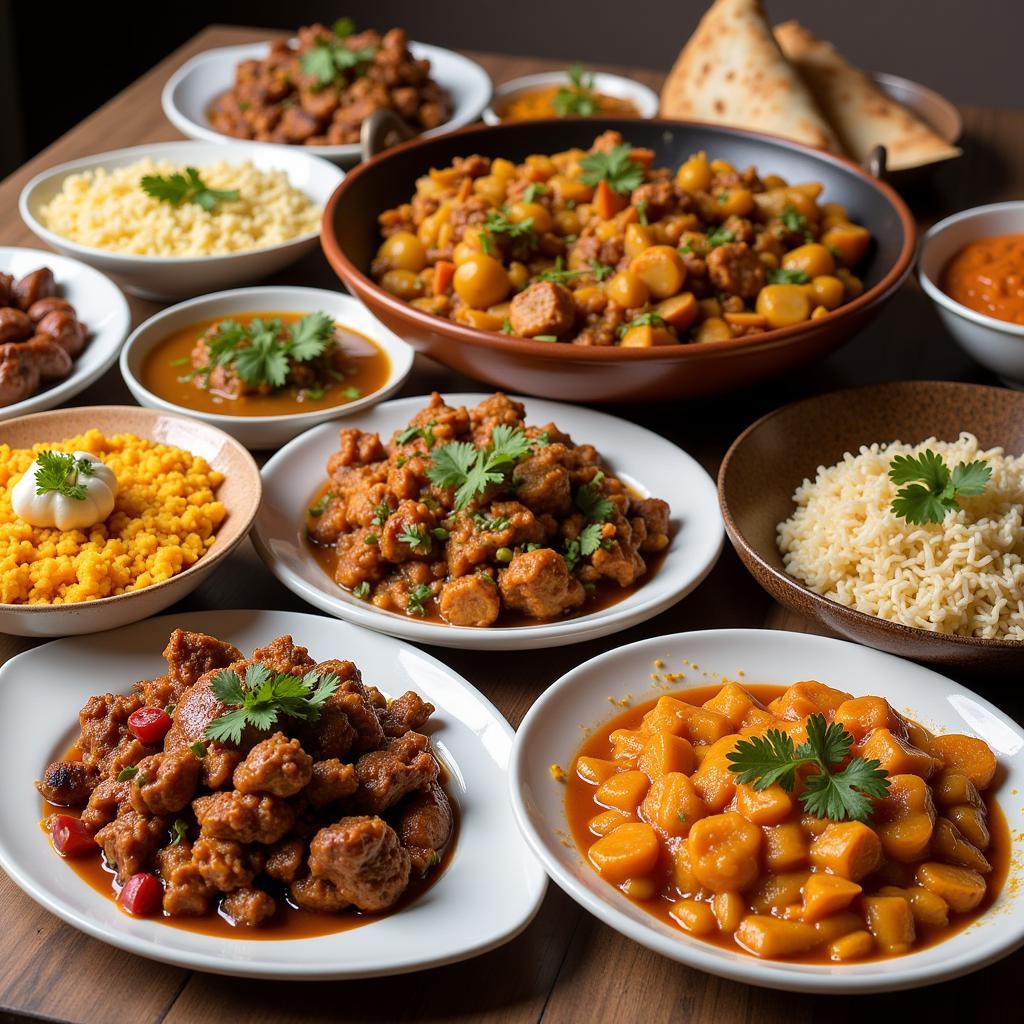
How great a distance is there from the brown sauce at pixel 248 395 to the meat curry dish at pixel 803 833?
1327mm

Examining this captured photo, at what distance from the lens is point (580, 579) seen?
2.29 m

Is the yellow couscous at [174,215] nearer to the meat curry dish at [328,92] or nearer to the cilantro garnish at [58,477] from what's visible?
the meat curry dish at [328,92]

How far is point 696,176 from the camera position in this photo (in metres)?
3.11

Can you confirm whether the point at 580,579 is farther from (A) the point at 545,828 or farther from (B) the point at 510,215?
(B) the point at 510,215

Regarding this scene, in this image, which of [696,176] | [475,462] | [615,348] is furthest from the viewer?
[696,176]

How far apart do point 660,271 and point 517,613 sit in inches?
37.3

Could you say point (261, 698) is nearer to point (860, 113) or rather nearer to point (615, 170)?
point (615, 170)

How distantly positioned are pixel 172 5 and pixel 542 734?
6.50 m

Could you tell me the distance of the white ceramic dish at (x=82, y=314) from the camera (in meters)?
2.70

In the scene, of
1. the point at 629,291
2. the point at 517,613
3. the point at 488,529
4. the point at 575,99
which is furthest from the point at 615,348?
the point at 575,99

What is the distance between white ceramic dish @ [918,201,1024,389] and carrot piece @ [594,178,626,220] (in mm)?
781

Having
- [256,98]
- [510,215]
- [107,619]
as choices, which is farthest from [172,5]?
[107,619]

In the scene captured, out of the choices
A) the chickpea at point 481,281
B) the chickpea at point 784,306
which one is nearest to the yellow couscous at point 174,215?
the chickpea at point 481,281

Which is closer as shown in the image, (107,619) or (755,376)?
(107,619)
